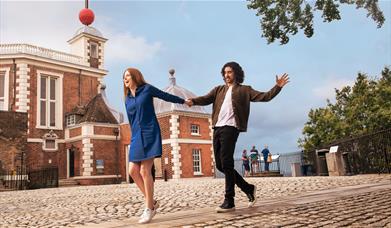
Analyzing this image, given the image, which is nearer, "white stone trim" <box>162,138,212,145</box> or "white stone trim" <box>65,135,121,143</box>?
"white stone trim" <box>65,135,121,143</box>

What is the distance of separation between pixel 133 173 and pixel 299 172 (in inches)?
678

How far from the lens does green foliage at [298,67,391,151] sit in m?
25.5

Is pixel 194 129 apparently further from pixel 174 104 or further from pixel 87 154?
pixel 87 154

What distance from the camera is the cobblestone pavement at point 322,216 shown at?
3779 millimetres

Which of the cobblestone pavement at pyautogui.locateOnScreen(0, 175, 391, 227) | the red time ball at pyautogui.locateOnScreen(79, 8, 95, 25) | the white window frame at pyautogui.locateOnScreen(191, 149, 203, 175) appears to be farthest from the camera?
the red time ball at pyautogui.locateOnScreen(79, 8, 95, 25)

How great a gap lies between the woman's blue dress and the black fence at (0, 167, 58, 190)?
17358 mm

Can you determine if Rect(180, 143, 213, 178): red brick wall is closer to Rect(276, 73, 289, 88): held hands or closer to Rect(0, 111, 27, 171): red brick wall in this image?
Rect(0, 111, 27, 171): red brick wall

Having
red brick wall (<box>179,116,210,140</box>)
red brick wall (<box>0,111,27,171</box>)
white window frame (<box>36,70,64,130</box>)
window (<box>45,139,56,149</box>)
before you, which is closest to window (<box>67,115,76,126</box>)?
white window frame (<box>36,70,64,130</box>)

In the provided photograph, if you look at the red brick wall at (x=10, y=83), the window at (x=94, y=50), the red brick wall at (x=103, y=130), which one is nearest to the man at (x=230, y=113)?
the red brick wall at (x=103, y=130)

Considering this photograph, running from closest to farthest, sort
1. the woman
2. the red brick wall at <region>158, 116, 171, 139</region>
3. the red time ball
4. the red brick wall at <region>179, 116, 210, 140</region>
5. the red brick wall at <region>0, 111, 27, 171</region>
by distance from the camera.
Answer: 1. the woman
2. the red brick wall at <region>0, 111, 27, 171</region>
3. the red brick wall at <region>158, 116, 171, 139</region>
4. the red brick wall at <region>179, 116, 210, 140</region>
5. the red time ball

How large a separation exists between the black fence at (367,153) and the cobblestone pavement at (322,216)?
8.53 m

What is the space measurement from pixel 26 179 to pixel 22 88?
27.7 feet

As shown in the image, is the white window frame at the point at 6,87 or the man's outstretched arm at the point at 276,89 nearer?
the man's outstretched arm at the point at 276,89

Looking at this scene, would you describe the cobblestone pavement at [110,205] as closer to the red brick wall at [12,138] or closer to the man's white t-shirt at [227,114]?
the man's white t-shirt at [227,114]
